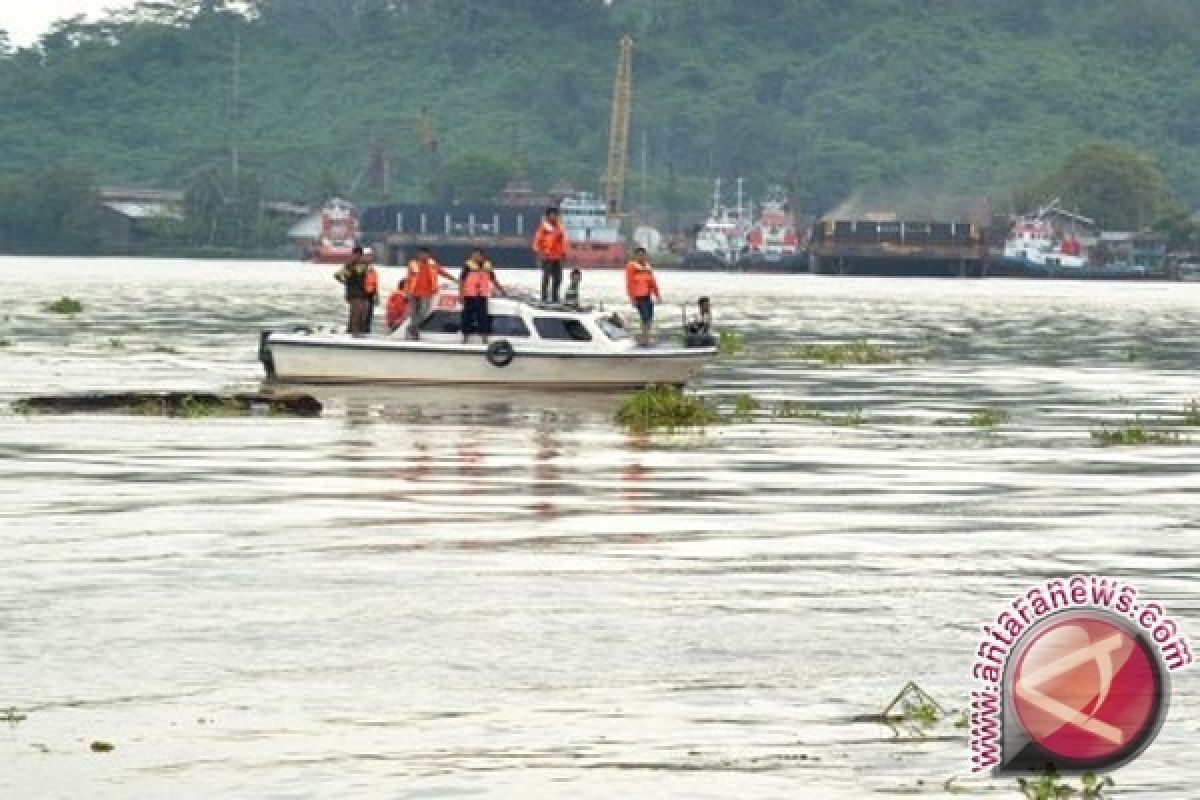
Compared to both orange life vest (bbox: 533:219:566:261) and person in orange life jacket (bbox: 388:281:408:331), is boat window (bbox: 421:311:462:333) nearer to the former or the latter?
person in orange life jacket (bbox: 388:281:408:331)

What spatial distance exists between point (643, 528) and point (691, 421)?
13750mm

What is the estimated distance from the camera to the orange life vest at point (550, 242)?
168ft

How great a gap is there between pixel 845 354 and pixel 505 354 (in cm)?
1919

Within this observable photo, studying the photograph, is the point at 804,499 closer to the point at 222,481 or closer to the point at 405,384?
the point at 222,481

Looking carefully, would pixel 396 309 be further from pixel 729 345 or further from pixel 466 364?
pixel 729 345

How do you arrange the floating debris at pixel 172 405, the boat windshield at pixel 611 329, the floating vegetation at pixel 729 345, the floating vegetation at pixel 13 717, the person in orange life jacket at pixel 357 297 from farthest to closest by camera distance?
the floating vegetation at pixel 729 345 → the person in orange life jacket at pixel 357 297 → the boat windshield at pixel 611 329 → the floating debris at pixel 172 405 → the floating vegetation at pixel 13 717

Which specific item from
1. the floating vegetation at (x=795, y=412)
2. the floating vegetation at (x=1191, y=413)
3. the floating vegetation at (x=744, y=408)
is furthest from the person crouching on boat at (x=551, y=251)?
the floating vegetation at (x=1191, y=413)

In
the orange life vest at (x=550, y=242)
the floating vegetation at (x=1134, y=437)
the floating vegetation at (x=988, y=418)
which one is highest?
the orange life vest at (x=550, y=242)

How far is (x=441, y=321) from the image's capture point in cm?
4772

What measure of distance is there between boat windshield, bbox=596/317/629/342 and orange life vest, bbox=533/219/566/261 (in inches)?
144

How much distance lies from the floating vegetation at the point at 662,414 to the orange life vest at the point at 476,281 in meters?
5.70

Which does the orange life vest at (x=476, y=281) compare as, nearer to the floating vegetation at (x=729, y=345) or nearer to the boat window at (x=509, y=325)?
the boat window at (x=509, y=325)

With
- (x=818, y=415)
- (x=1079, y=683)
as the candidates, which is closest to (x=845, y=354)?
(x=818, y=415)

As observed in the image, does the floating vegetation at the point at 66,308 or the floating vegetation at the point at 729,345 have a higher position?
the floating vegetation at the point at 729,345
